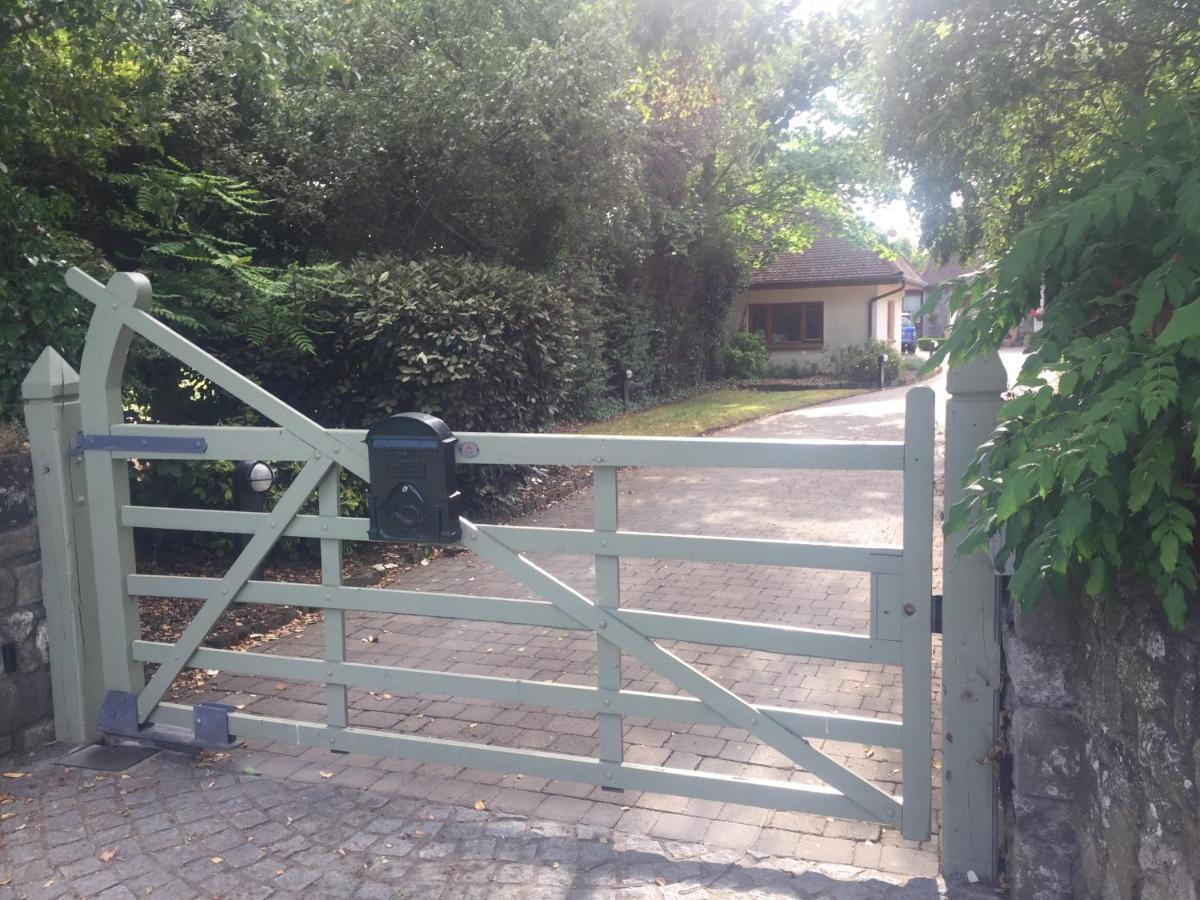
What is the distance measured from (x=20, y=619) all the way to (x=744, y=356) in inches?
1000

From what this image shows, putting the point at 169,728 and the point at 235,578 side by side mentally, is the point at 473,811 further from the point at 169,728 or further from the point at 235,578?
the point at 169,728

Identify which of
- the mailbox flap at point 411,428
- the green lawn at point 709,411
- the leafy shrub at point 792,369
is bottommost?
the green lawn at point 709,411

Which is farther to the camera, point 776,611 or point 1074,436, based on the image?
point 776,611

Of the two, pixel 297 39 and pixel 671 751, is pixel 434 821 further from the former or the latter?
pixel 297 39

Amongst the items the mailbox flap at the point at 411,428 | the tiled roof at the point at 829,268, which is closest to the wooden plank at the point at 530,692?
the mailbox flap at the point at 411,428

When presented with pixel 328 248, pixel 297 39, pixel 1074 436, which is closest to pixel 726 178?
pixel 328 248

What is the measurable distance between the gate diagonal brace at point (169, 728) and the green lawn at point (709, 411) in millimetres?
9683

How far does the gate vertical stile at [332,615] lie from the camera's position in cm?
446

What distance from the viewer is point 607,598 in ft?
13.4

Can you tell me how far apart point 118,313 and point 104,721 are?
1.90m

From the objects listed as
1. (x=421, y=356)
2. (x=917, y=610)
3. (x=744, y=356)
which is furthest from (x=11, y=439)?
(x=744, y=356)

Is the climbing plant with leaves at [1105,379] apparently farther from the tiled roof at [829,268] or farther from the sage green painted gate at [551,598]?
the tiled roof at [829,268]

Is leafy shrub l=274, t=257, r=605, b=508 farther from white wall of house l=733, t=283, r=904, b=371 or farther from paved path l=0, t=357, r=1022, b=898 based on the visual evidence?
white wall of house l=733, t=283, r=904, b=371

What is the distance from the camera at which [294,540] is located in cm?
808
